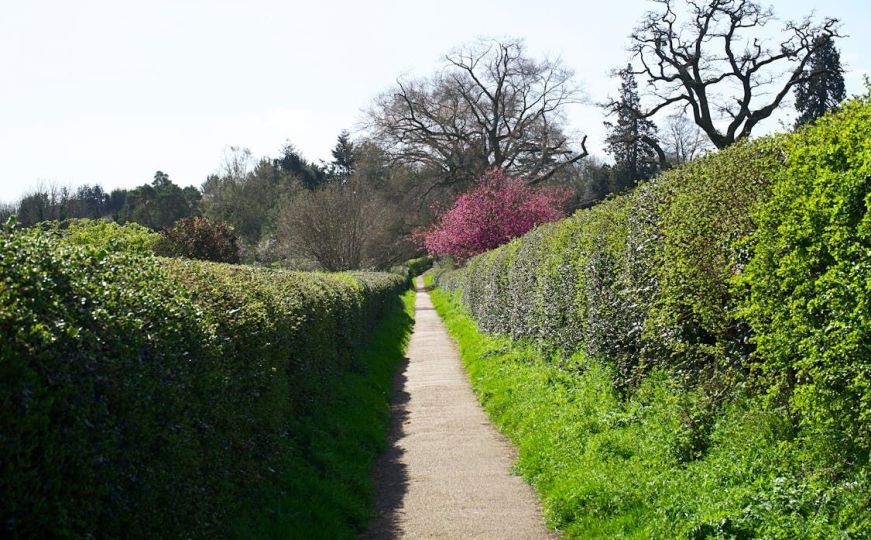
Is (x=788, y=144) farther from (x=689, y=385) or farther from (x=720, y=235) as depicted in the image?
(x=689, y=385)

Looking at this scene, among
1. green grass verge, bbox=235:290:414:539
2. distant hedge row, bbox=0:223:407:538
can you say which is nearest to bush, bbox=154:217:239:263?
green grass verge, bbox=235:290:414:539

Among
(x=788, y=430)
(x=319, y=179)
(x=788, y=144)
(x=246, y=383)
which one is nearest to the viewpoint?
(x=788, y=430)

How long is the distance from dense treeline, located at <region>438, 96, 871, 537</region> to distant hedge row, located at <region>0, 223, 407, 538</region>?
2975 mm

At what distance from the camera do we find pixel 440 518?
718 centimetres

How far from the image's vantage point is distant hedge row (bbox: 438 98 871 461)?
4.46 meters

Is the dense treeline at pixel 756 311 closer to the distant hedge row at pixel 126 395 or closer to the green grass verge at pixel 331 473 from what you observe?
the green grass verge at pixel 331 473

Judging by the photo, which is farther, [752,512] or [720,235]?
[720,235]

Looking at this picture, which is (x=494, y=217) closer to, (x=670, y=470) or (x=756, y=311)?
(x=670, y=470)

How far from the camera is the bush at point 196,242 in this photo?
88.6 ft

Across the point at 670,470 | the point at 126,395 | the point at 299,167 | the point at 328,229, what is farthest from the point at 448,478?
the point at 299,167

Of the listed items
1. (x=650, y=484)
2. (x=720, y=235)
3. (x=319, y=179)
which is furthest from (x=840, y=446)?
(x=319, y=179)

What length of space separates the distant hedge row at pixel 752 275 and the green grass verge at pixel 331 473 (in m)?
3.19

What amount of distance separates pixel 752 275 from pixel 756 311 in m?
0.26

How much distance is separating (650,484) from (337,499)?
2.86 m
